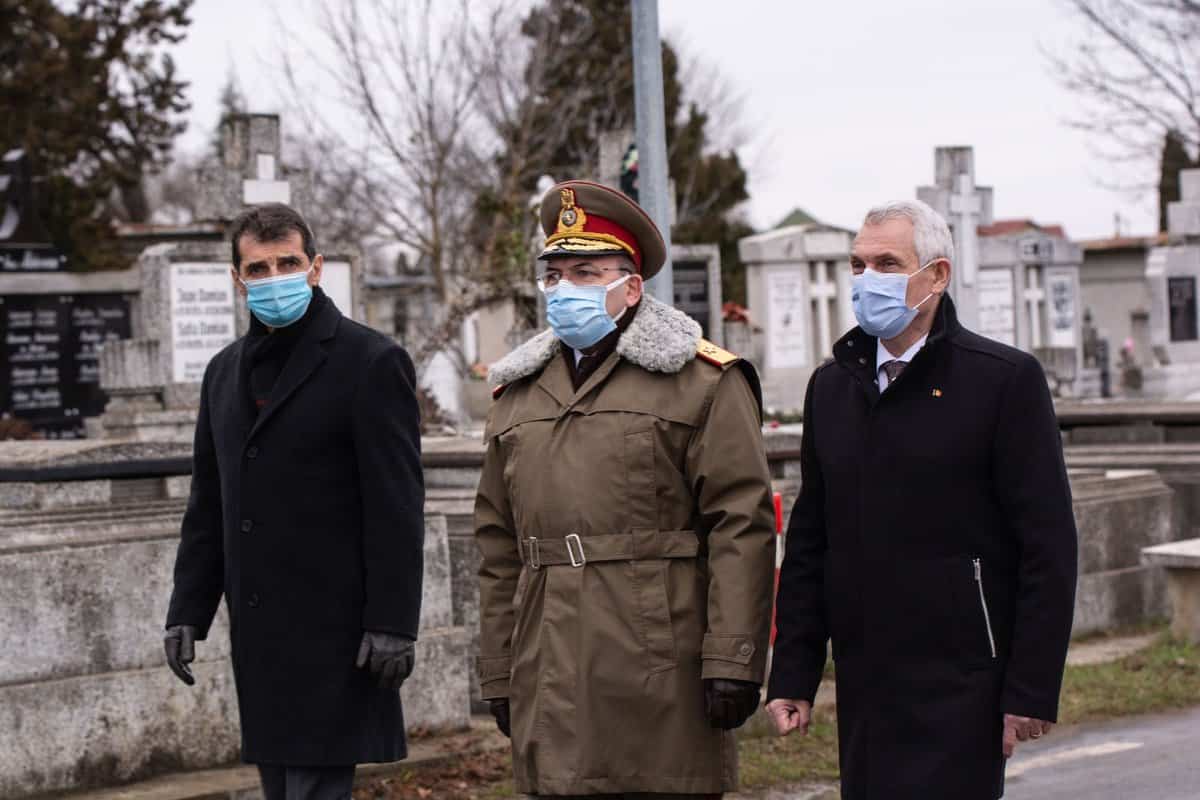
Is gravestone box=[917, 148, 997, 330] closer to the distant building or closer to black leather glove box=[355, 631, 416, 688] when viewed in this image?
black leather glove box=[355, 631, 416, 688]

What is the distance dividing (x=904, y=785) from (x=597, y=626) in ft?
2.60

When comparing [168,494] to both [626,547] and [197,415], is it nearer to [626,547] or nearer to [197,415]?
[197,415]

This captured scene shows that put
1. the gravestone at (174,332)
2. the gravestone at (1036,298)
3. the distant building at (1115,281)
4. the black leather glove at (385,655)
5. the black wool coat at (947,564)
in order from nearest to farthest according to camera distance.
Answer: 1. the black wool coat at (947,564)
2. the black leather glove at (385,655)
3. the gravestone at (174,332)
4. the gravestone at (1036,298)
5. the distant building at (1115,281)

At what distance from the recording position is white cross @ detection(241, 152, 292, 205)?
17047mm

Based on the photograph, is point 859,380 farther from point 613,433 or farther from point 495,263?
point 495,263

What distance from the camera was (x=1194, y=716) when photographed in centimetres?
850

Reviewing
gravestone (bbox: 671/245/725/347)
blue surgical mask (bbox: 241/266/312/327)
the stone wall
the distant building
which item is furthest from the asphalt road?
the distant building

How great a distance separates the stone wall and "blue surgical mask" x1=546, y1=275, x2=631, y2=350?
290 cm

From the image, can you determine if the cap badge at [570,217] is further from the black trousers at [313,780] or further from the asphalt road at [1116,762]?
the asphalt road at [1116,762]

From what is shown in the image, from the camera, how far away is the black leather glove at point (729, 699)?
404 centimetres

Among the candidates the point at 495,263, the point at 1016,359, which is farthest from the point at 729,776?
the point at 495,263

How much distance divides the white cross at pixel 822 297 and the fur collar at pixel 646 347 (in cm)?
2127

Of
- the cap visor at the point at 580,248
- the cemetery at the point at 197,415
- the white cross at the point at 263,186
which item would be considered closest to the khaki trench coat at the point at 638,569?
the cap visor at the point at 580,248

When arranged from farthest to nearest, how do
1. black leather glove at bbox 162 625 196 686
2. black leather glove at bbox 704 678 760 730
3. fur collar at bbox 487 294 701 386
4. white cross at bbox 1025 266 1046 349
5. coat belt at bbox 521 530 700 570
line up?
1. white cross at bbox 1025 266 1046 349
2. black leather glove at bbox 162 625 196 686
3. fur collar at bbox 487 294 701 386
4. coat belt at bbox 521 530 700 570
5. black leather glove at bbox 704 678 760 730
